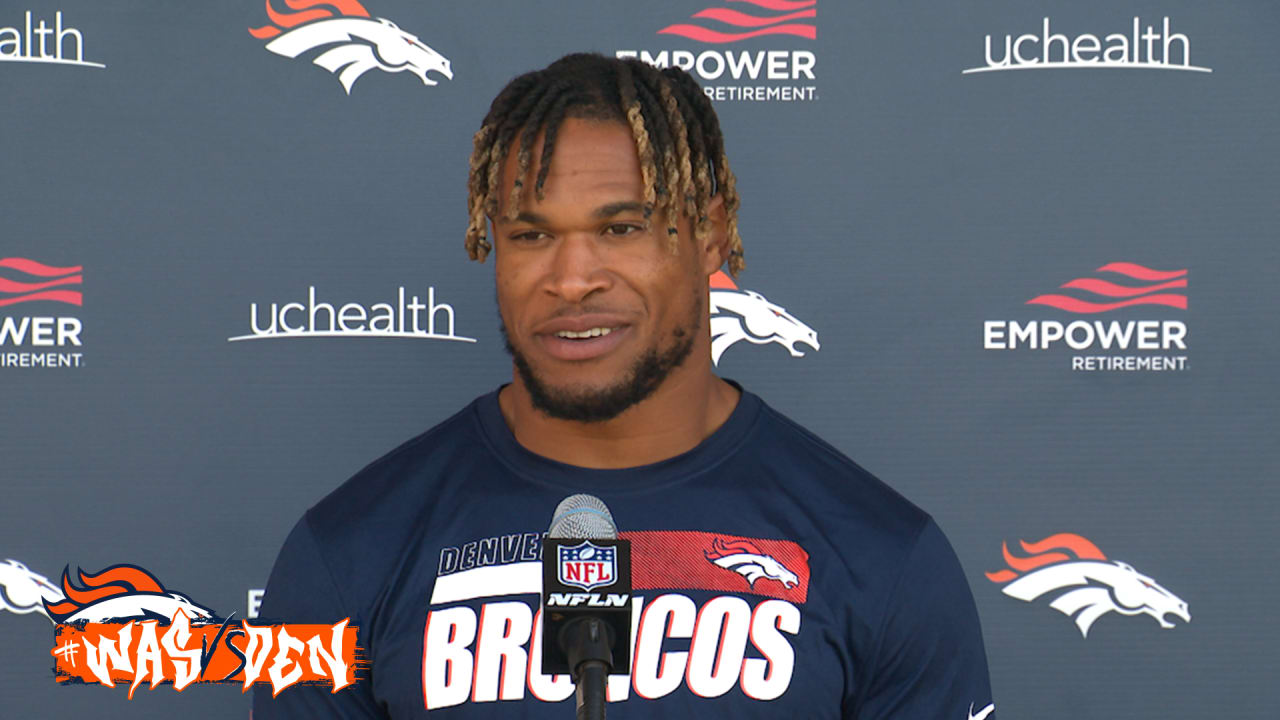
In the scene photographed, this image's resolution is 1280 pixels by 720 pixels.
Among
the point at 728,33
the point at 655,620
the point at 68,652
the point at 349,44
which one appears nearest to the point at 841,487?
the point at 655,620

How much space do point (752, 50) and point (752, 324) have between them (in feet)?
1.50

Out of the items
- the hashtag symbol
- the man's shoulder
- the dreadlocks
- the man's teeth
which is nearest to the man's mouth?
the man's teeth

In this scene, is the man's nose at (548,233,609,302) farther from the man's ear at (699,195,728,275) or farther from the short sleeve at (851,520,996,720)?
the short sleeve at (851,520,996,720)

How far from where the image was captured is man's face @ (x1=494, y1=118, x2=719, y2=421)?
1335 millimetres

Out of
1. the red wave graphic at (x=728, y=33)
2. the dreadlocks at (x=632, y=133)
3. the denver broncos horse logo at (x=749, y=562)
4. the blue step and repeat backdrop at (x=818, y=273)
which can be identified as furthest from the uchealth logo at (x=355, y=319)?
the denver broncos horse logo at (x=749, y=562)

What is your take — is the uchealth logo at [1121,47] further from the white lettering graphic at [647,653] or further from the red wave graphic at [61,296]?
the red wave graphic at [61,296]

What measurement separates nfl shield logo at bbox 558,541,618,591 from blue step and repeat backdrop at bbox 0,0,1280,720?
1204mm

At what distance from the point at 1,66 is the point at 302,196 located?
1.76ft

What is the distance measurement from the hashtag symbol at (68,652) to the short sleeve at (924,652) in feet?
4.28

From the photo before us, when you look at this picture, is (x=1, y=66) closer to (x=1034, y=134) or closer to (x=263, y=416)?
(x=263, y=416)

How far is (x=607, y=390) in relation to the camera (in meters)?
1.36

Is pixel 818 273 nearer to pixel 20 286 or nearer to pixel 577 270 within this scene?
pixel 577 270

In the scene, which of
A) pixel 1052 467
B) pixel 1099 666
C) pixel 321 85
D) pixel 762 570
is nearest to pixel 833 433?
pixel 1052 467

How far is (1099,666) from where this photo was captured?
1.96m
